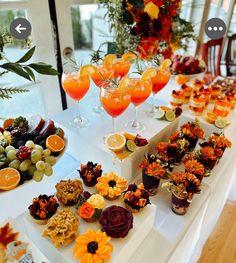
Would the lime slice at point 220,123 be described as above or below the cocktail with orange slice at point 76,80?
below

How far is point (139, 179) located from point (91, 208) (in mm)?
329

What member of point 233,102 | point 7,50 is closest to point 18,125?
point 7,50

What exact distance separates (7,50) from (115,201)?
2.57 feet

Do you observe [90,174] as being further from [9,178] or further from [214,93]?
[214,93]

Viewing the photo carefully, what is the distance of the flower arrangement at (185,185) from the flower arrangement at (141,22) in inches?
28.3

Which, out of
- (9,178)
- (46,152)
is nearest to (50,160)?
(46,152)

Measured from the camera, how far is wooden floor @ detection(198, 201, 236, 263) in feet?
4.69

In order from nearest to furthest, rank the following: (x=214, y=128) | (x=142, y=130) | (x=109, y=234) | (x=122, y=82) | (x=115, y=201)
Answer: (x=109, y=234), (x=115, y=201), (x=122, y=82), (x=142, y=130), (x=214, y=128)

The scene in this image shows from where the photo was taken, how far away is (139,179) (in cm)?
96

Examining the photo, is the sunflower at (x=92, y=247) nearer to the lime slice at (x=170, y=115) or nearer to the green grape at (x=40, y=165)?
the green grape at (x=40, y=165)

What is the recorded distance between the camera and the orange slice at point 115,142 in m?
0.86

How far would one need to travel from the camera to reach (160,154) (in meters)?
0.90

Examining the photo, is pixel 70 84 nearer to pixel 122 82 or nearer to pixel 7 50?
pixel 122 82

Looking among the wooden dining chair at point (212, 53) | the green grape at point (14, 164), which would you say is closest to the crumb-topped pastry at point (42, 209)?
the green grape at point (14, 164)
